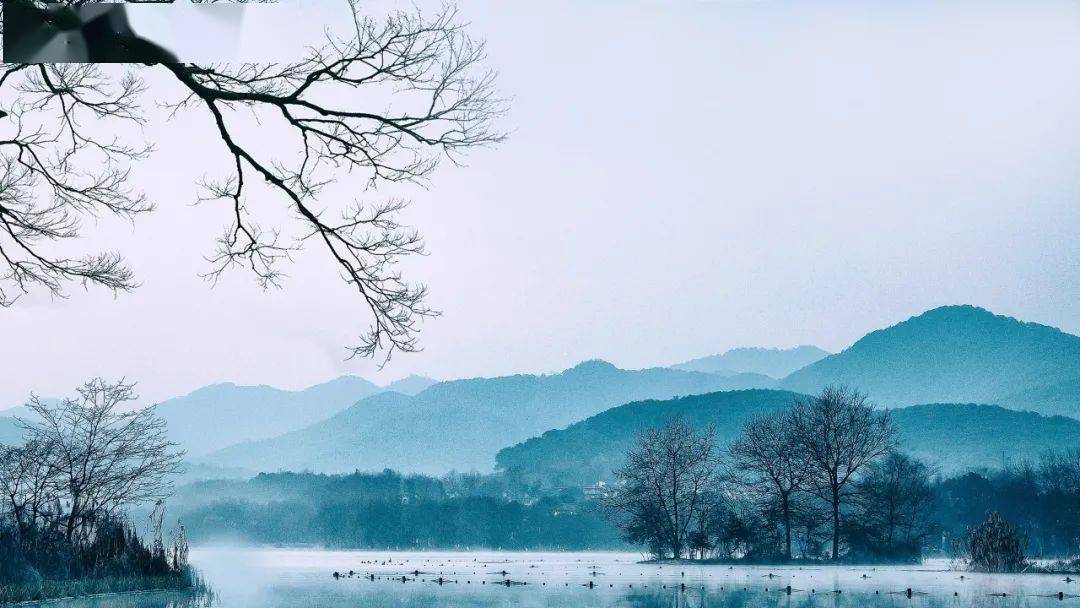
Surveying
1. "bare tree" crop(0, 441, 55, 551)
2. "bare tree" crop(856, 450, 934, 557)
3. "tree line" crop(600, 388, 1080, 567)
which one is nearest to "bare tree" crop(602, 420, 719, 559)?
"tree line" crop(600, 388, 1080, 567)

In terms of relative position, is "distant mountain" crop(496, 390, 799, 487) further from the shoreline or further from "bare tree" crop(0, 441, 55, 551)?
"bare tree" crop(0, 441, 55, 551)

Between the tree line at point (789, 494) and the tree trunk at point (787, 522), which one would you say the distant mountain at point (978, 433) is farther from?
the tree trunk at point (787, 522)

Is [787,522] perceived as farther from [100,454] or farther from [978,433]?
[978,433]

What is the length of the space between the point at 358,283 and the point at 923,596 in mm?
19393

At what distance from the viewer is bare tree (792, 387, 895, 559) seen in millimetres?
50000

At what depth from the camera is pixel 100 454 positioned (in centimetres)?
2469

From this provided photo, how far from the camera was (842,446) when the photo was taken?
5041 centimetres

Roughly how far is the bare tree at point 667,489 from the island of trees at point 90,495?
1253 inches

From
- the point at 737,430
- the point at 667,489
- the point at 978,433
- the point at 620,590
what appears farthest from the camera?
the point at 978,433

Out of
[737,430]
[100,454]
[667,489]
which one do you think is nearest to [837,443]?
[667,489]

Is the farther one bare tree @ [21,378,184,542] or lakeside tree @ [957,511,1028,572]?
lakeside tree @ [957,511,1028,572]

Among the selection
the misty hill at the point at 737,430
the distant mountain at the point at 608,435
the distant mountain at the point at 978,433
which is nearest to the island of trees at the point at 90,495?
the distant mountain at the point at 608,435

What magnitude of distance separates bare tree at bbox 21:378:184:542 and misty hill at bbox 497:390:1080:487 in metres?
119

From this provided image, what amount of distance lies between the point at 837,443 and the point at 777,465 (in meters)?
3.07
